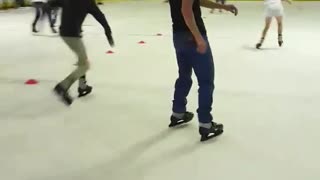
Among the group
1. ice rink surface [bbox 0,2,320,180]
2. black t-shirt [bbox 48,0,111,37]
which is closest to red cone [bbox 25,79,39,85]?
ice rink surface [bbox 0,2,320,180]

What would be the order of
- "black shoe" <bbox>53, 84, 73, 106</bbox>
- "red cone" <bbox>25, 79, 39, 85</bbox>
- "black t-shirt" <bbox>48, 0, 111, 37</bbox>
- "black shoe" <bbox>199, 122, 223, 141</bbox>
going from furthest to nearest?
"red cone" <bbox>25, 79, 39, 85</bbox>
"black shoe" <bbox>53, 84, 73, 106</bbox>
"black t-shirt" <bbox>48, 0, 111, 37</bbox>
"black shoe" <bbox>199, 122, 223, 141</bbox>

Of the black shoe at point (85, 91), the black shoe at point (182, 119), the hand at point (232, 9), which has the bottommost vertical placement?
the black shoe at point (85, 91)

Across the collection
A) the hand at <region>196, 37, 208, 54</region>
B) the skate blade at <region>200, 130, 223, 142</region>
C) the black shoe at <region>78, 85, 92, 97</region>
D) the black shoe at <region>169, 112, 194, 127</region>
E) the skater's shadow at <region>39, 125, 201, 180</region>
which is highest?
the hand at <region>196, 37, 208, 54</region>

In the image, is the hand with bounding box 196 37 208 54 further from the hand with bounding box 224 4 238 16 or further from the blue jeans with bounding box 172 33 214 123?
the hand with bounding box 224 4 238 16

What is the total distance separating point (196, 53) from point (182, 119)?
0.53 metres

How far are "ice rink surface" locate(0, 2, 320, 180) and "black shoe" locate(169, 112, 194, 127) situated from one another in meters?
0.04

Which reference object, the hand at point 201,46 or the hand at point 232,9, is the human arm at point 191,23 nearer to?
the hand at point 201,46

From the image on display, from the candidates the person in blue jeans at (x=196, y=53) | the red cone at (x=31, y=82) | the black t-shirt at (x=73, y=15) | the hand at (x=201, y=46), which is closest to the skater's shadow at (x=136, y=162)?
the person in blue jeans at (x=196, y=53)

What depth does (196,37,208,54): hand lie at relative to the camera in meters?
2.23

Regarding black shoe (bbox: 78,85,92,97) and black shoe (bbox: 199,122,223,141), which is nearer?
black shoe (bbox: 199,122,223,141)

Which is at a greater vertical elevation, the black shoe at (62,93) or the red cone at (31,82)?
the black shoe at (62,93)

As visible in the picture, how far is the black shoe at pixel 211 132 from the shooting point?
8.05 feet

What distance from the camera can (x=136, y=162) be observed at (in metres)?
2.20

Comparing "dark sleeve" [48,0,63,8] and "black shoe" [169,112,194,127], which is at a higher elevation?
"dark sleeve" [48,0,63,8]
